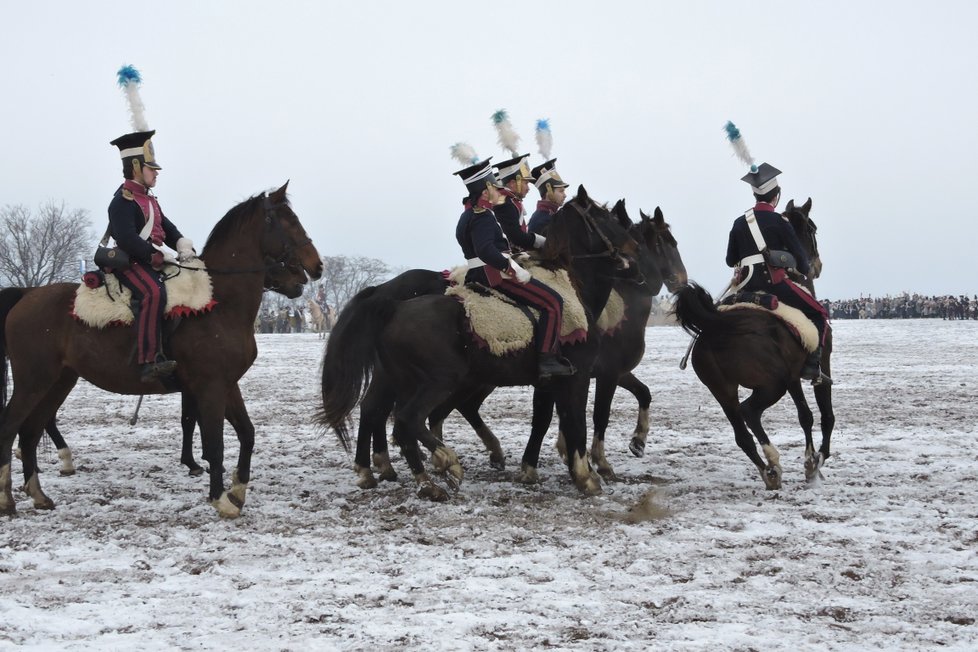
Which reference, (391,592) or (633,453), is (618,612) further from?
(633,453)

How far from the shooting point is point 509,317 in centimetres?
808

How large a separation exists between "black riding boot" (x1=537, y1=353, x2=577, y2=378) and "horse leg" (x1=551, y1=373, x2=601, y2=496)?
0.70 ft

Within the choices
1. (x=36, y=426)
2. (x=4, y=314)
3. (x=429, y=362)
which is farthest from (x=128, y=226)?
(x=429, y=362)

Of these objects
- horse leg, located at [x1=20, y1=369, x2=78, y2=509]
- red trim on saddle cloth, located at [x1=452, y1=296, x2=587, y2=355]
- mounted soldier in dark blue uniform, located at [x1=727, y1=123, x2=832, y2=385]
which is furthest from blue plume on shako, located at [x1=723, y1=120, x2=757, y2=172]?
horse leg, located at [x1=20, y1=369, x2=78, y2=509]

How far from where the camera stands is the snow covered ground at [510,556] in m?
4.73

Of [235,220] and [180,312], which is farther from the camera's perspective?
[235,220]

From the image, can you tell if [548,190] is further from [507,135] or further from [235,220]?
[235,220]

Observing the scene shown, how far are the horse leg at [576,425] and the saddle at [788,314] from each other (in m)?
1.63

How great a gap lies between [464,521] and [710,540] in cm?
184

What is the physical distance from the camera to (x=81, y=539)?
6680 millimetres

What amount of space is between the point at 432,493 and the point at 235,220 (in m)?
2.83

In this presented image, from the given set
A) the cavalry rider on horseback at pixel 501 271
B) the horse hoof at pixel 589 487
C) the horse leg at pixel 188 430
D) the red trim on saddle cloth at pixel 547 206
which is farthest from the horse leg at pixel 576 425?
the horse leg at pixel 188 430

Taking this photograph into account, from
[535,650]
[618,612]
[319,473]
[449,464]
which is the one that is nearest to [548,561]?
[618,612]

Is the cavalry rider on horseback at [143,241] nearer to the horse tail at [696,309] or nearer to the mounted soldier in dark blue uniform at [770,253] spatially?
the horse tail at [696,309]
